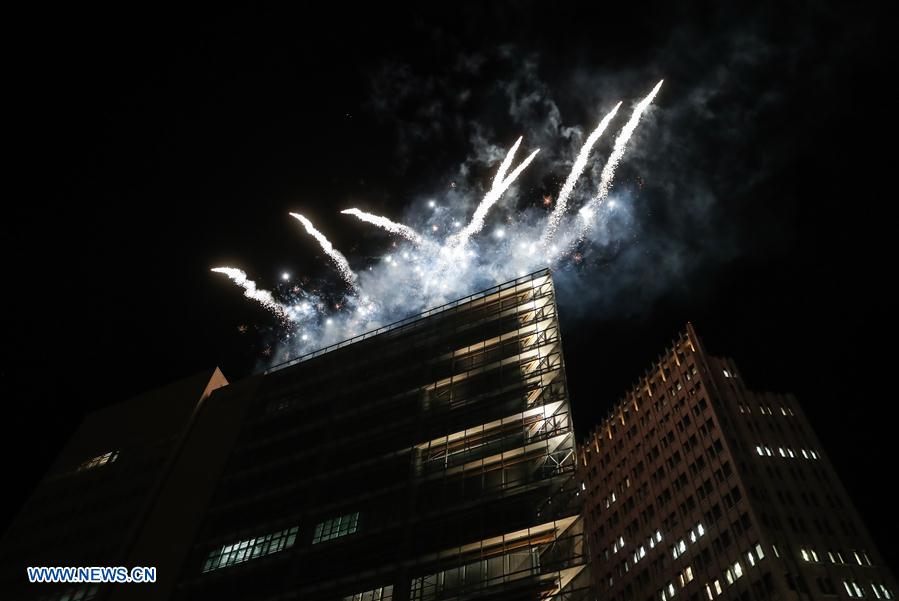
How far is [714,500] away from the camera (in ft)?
241

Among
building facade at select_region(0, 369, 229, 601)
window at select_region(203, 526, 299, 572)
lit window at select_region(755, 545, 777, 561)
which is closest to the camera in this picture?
window at select_region(203, 526, 299, 572)

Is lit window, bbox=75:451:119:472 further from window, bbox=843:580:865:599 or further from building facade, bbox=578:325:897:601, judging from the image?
window, bbox=843:580:865:599

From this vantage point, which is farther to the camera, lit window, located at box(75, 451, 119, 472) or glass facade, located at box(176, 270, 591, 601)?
lit window, located at box(75, 451, 119, 472)

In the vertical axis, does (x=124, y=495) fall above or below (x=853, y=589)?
below

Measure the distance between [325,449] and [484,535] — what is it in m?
16.8

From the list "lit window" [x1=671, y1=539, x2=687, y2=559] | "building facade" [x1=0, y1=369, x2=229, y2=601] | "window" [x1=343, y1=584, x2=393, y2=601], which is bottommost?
"window" [x1=343, y1=584, x2=393, y2=601]

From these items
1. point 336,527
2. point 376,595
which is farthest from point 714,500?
point 376,595

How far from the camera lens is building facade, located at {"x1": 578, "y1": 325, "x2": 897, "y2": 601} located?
65.8 meters

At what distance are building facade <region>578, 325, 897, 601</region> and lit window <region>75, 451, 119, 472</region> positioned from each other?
188 feet

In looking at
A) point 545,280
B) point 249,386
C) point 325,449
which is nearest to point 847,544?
point 545,280

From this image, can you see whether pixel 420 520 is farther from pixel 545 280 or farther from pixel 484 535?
pixel 545 280

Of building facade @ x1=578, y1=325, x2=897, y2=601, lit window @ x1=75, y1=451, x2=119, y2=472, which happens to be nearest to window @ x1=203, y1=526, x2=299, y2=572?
lit window @ x1=75, y1=451, x2=119, y2=472

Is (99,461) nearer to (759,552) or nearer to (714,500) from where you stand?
(714,500)

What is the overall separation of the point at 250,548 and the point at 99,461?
992 inches
